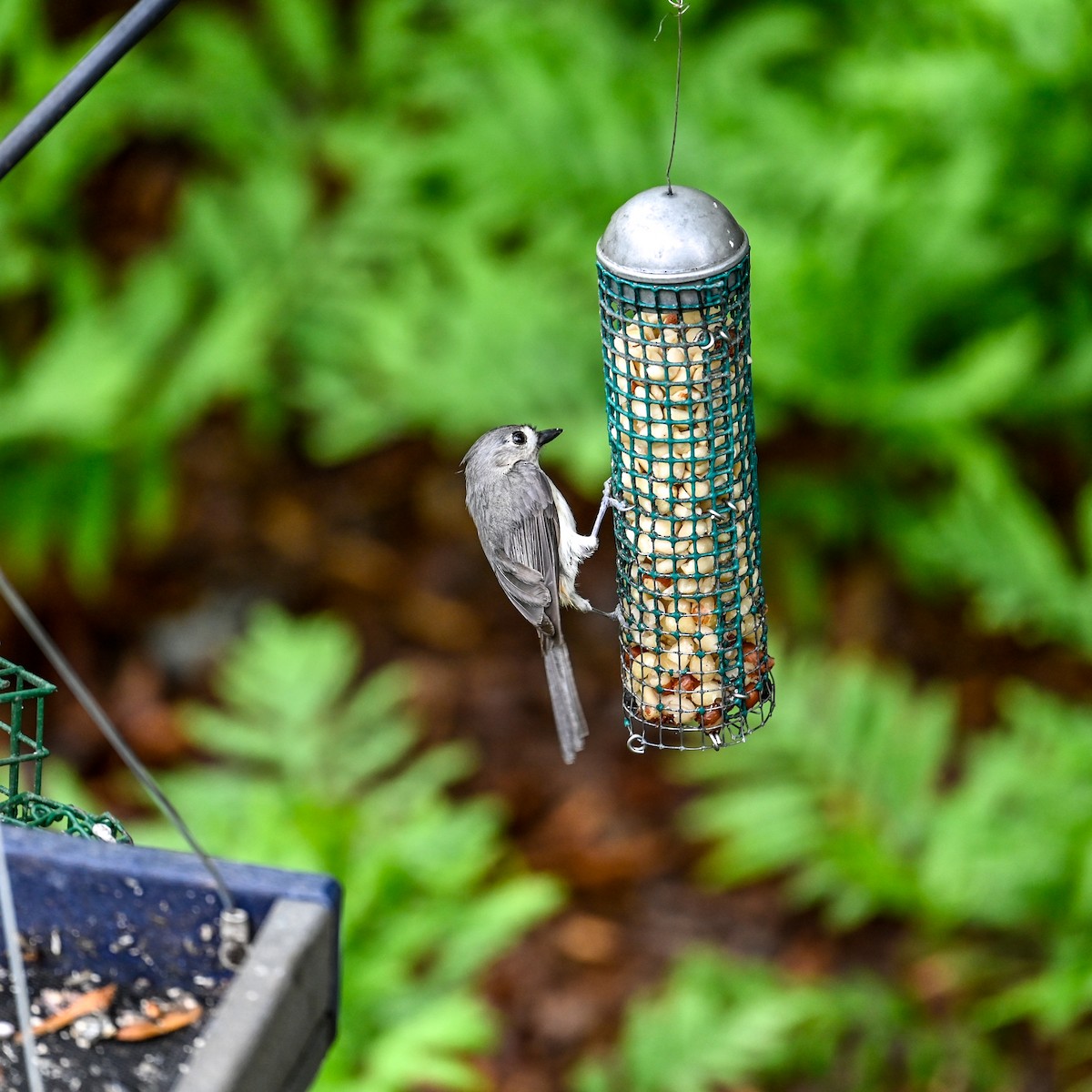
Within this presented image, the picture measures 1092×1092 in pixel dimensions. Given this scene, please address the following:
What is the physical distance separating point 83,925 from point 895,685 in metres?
3.98

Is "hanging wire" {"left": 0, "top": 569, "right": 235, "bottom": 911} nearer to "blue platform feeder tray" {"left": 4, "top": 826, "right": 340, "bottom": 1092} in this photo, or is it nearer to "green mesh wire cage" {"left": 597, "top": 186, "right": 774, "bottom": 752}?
"blue platform feeder tray" {"left": 4, "top": 826, "right": 340, "bottom": 1092}

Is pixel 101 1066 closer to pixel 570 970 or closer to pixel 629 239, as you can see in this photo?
pixel 629 239

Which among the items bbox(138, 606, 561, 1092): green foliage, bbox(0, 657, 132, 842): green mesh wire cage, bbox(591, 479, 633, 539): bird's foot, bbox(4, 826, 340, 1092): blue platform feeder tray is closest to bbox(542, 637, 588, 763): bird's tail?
bbox(591, 479, 633, 539): bird's foot

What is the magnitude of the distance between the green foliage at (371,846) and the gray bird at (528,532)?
141 centimetres

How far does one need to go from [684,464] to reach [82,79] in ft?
4.88

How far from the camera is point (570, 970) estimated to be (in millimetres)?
6102

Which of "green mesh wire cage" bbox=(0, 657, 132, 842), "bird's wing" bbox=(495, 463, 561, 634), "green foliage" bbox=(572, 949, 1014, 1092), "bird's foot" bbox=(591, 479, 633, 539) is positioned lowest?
"green mesh wire cage" bbox=(0, 657, 132, 842)

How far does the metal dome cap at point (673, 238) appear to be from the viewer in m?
2.66

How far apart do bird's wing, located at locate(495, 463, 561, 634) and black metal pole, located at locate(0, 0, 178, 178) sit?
1616mm

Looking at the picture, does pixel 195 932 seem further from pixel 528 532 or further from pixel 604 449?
pixel 604 449

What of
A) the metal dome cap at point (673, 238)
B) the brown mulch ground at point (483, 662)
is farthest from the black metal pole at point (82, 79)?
the brown mulch ground at point (483, 662)

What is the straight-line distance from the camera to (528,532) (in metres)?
3.49

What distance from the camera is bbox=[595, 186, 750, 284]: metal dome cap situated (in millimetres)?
2660

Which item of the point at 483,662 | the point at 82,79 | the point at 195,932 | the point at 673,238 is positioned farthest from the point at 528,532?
the point at 483,662
